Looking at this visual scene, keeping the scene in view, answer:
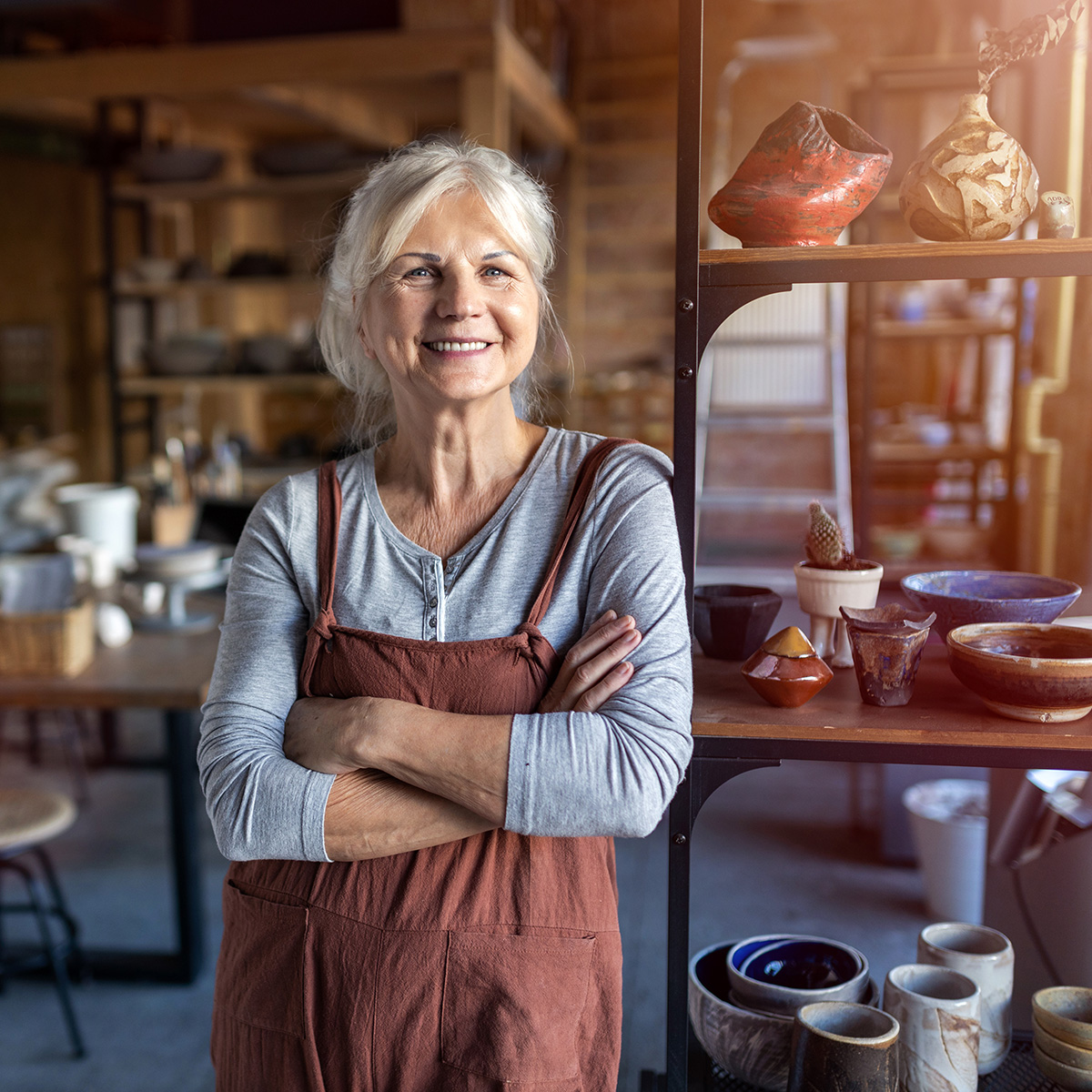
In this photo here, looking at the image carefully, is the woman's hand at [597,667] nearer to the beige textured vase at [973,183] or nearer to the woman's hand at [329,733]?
the woman's hand at [329,733]

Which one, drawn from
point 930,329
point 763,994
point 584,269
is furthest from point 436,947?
point 584,269

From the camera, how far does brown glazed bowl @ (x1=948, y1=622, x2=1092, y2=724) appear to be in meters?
1.17

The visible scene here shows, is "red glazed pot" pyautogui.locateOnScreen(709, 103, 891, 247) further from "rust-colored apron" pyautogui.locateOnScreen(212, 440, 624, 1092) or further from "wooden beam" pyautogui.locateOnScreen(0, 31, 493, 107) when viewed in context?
"wooden beam" pyautogui.locateOnScreen(0, 31, 493, 107)

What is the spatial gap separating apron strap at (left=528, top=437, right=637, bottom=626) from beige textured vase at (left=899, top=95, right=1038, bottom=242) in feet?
1.52

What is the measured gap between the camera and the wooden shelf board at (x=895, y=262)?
1.19 meters

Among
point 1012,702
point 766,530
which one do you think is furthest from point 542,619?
point 766,530

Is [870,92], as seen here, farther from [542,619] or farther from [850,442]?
[542,619]

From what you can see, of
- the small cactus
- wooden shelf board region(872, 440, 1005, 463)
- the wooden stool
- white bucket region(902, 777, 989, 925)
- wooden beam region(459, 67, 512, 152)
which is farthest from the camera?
wooden shelf board region(872, 440, 1005, 463)

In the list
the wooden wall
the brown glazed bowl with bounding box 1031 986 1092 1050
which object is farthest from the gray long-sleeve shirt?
the wooden wall

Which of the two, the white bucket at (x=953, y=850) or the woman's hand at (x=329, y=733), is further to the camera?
the white bucket at (x=953, y=850)

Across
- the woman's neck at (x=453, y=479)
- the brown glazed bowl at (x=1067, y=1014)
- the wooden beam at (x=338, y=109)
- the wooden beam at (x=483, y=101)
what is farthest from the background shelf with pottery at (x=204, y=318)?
the brown glazed bowl at (x=1067, y=1014)

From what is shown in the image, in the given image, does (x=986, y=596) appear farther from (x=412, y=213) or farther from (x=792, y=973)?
(x=412, y=213)

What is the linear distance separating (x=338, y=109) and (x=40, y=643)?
146 inches

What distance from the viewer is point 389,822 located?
121 cm
